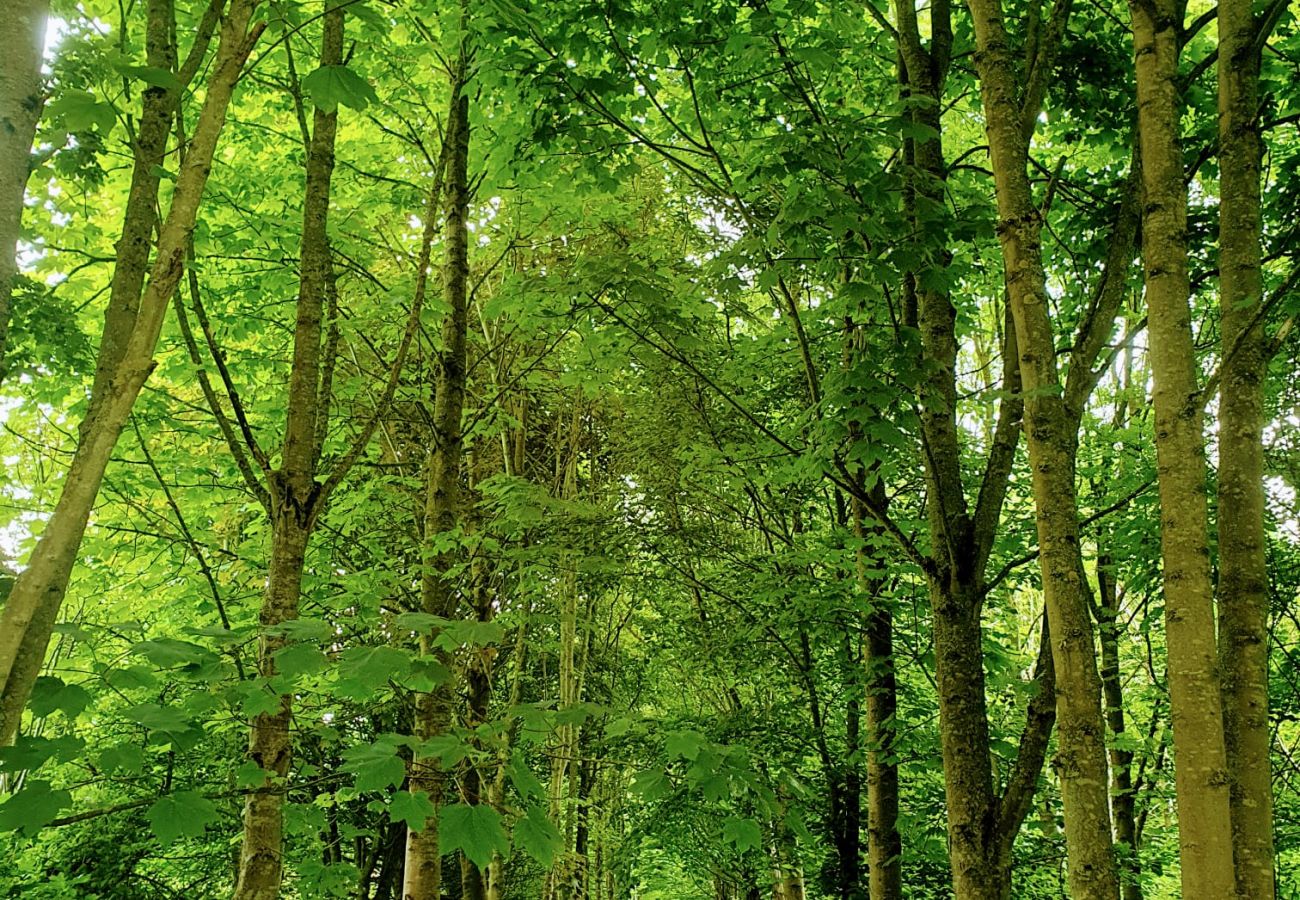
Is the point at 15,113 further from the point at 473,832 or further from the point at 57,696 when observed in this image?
the point at 473,832

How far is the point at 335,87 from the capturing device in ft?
5.65

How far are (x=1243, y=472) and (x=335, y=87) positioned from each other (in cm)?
270

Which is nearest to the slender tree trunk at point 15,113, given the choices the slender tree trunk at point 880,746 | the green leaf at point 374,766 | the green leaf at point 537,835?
the green leaf at point 374,766

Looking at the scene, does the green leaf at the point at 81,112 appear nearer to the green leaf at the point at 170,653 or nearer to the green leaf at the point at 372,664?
the green leaf at the point at 170,653

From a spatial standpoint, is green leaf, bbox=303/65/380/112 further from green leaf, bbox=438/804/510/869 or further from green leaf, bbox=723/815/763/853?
green leaf, bbox=723/815/763/853

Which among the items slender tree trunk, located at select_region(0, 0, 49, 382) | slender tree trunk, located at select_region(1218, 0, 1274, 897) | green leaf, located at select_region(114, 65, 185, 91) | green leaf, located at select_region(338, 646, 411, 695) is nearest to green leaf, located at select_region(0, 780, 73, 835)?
green leaf, located at select_region(338, 646, 411, 695)

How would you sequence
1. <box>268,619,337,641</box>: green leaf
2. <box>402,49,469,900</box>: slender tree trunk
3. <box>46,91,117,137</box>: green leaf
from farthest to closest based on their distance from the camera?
<box>402,49,469,900</box>: slender tree trunk < <box>268,619,337,641</box>: green leaf < <box>46,91,117,137</box>: green leaf

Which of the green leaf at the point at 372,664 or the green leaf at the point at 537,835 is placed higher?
the green leaf at the point at 372,664

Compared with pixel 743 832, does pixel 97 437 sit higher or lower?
higher

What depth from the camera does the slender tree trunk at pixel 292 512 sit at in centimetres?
254

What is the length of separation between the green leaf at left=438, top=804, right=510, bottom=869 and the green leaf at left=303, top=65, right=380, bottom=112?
148 cm

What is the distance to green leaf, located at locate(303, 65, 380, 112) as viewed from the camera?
5.57 feet

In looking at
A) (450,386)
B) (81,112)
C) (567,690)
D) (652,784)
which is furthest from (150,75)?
(567,690)

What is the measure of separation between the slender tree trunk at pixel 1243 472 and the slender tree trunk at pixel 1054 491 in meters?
0.38
